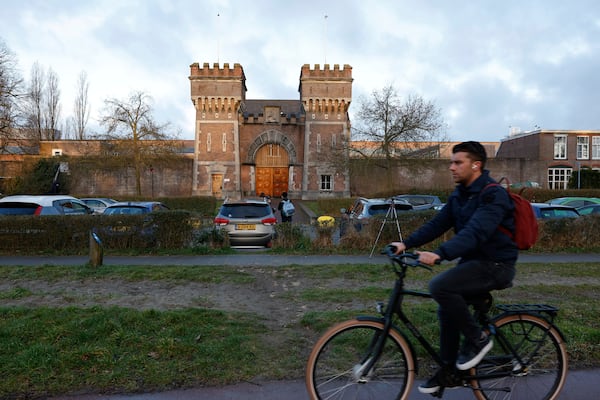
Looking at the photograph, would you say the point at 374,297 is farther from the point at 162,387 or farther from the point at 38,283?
the point at 38,283

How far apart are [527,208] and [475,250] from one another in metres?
0.48

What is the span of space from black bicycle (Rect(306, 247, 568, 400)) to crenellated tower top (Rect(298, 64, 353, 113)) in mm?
45321

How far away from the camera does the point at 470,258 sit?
10.6ft

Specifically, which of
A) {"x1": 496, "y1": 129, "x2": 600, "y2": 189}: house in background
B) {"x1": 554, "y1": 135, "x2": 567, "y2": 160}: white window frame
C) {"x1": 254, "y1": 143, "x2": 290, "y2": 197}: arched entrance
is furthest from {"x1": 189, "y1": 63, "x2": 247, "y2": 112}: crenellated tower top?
{"x1": 554, "y1": 135, "x2": 567, "y2": 160}: white window frame

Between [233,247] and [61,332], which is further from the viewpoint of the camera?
[233,247]

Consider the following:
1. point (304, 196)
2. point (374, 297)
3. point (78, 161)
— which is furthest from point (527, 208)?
point (78, 161)

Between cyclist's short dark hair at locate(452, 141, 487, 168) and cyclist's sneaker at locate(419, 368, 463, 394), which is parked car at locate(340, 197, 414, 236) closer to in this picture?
cyclist's short dark hair at locate(452, 141, 487, 168)

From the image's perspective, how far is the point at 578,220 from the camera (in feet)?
40.9

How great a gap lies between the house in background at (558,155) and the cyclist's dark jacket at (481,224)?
4913 centimetres

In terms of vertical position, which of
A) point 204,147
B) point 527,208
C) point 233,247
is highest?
point 204,147

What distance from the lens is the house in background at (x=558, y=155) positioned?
4759 centimetres

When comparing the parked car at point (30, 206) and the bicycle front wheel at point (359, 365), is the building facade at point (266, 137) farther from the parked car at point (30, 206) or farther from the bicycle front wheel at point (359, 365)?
the bicycle front wheel at point (359, 365)

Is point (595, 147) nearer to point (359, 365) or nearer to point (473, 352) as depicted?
point (473, 352)

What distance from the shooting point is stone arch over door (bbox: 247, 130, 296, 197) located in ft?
156
